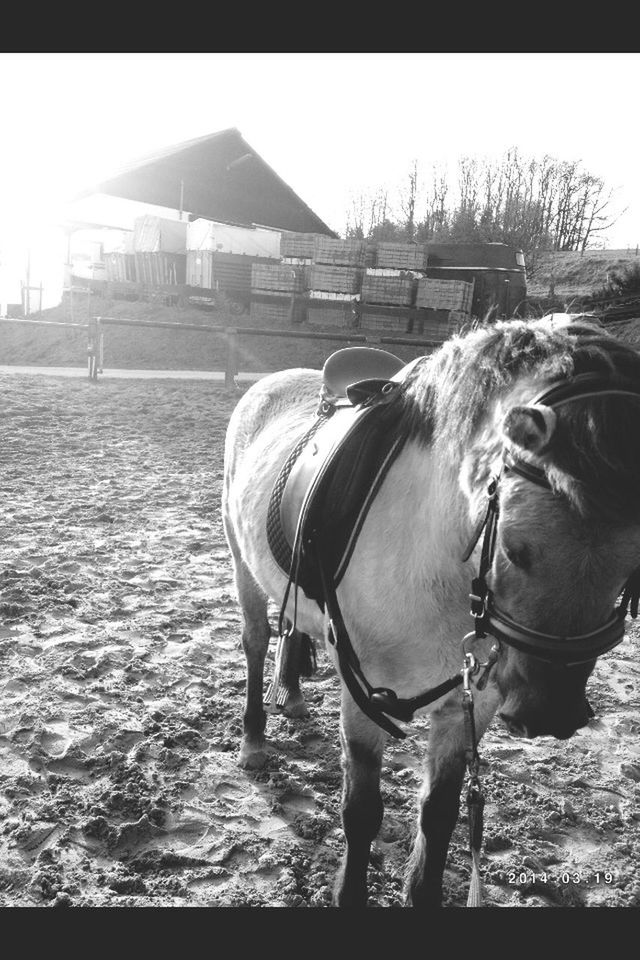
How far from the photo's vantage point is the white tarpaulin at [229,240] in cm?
2003

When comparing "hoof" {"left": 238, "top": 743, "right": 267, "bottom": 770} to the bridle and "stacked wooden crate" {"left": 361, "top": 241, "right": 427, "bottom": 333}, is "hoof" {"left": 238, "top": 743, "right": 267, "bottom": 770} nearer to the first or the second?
the bridle

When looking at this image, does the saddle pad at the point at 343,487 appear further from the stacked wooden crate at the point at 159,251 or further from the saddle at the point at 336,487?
the stacked wooden crate at the point at 159,251

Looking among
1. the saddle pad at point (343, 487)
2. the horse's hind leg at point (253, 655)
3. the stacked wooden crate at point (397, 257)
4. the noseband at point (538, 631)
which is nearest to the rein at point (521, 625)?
the noseband at point (538, 631)

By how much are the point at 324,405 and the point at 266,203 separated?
27600mm

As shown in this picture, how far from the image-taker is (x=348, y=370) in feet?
8.34

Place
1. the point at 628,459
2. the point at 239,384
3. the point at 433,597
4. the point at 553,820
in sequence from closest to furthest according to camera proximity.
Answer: the point at 628,459
the point at 433,597
the point at 553,820
the point at 239,384

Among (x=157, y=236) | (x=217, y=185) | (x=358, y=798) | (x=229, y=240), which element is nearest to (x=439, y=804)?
(x=358, y=798)

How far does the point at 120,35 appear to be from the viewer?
1.80m

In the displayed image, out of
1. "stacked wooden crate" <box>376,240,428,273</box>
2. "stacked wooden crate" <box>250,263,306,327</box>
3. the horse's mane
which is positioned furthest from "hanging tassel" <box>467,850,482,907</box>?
"stacked wooden crate" <box>376,240,428,273</box>

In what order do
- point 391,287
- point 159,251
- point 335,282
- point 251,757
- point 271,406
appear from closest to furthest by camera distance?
1. point 251,757
2. point 271,406
3. point 391,287
4. point 335,282
5. point 159,251

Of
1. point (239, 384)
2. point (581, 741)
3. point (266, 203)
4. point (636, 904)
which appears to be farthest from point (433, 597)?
point (266, 203)

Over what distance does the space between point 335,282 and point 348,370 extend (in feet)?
51.0

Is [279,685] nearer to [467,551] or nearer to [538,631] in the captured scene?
[467,551]
